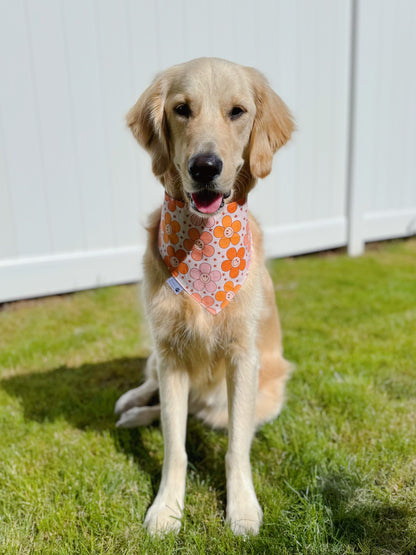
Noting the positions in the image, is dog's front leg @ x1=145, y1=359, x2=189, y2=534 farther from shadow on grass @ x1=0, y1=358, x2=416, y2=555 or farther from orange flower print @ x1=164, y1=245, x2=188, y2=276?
orange flower print @ x1=164, y1=245, x2=188, y2=276

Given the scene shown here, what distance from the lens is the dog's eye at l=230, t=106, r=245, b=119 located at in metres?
1.58

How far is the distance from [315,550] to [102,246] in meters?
3.22

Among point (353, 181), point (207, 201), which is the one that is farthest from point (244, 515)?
point (353, 181)

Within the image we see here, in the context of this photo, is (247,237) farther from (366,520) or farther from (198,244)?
(366,520)

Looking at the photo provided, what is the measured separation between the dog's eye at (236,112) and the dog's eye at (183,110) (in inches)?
5.8

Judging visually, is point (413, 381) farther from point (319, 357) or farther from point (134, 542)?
point (134, 542)

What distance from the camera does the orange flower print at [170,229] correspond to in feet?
5.47

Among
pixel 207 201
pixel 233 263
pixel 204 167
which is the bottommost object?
pixel 233 263

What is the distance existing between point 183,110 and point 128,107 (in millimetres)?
2649

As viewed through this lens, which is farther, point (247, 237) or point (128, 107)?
point (128, 107)

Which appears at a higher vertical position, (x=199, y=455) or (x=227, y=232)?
(x=227, y=232)

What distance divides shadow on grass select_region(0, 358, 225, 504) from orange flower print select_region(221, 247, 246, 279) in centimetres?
85

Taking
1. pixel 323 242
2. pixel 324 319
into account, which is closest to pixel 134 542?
pixel 324 319

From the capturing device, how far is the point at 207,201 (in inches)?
60.8
